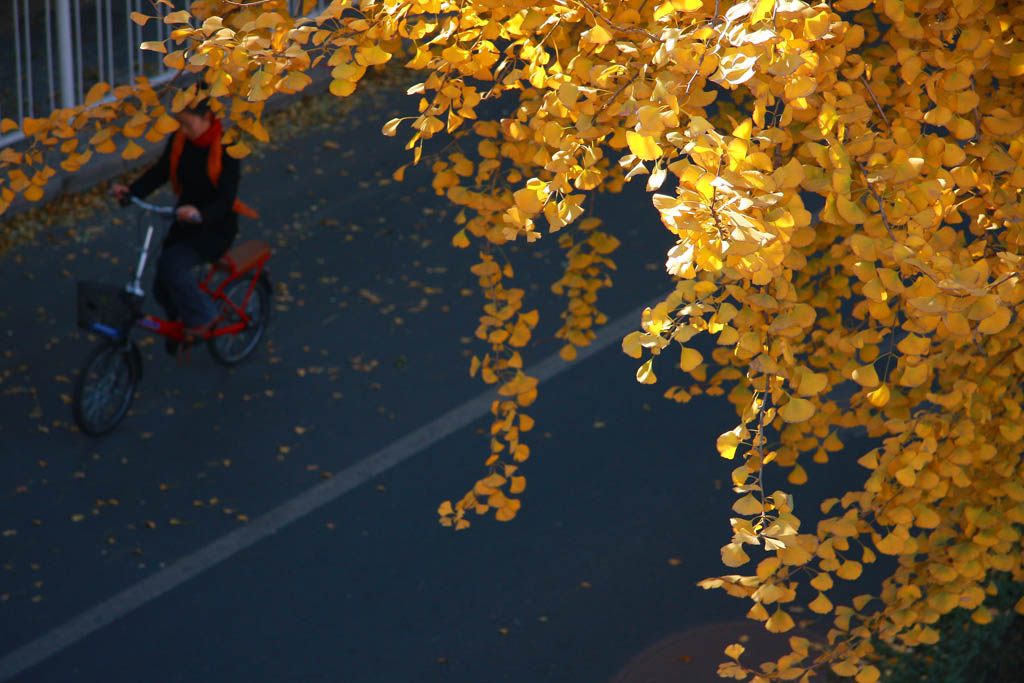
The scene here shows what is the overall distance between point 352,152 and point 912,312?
26.8ft

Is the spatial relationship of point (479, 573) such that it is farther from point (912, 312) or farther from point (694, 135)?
point (694, 135)

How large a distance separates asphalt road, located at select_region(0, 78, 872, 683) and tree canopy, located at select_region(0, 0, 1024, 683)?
232cm

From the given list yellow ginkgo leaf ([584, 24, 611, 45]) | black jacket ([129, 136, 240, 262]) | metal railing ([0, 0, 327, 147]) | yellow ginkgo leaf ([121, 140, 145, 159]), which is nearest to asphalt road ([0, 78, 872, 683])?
black jacket ([129, 136, 240, 262])

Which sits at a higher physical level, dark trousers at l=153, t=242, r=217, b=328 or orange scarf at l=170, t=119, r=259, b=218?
orange scarf at l=170, t=119, r=259, b=218

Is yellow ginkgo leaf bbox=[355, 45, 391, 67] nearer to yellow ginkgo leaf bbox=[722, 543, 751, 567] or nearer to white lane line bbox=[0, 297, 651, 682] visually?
yellow ginkgo leaf bbox=[722, 543, 751, 567]

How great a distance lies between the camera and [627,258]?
782cm

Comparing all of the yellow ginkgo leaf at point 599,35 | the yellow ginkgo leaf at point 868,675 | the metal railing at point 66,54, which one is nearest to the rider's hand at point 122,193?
the metal railing at point 66,54

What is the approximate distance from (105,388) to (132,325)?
1.24ft

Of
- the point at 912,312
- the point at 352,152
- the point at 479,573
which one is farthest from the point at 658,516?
the point at 352,152

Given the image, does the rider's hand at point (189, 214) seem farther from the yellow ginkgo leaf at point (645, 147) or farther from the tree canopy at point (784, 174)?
the yellow ginkgo leaf at point (645, 147)

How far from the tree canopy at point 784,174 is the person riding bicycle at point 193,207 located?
326 centimetres

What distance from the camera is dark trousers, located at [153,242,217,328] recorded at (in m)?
5.71

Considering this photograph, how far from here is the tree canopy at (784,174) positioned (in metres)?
1.40

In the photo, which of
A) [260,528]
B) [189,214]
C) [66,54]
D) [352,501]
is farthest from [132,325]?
[66,54]
